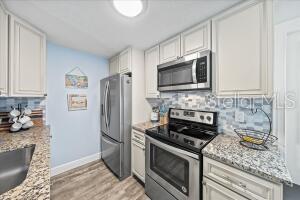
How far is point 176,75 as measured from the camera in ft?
5.56

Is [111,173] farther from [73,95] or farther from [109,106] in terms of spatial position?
[73,95]

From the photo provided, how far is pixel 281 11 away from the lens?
1284 mm

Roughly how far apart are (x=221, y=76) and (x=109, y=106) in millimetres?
1772

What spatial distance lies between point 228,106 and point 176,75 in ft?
2.42

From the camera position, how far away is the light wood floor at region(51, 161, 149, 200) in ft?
5.53

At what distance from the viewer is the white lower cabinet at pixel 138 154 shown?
1840mm

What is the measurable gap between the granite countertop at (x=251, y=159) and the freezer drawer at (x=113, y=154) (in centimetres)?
142

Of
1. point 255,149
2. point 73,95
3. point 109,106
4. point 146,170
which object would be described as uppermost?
point 73,95

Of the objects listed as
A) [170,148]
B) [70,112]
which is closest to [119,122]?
[170,148]

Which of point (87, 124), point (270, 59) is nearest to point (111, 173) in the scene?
point (87, 124)

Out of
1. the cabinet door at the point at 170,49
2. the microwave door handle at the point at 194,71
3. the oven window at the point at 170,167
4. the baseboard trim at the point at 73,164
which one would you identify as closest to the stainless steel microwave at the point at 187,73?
the microwave door handle at the point at 194,71

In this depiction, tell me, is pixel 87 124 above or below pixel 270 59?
below

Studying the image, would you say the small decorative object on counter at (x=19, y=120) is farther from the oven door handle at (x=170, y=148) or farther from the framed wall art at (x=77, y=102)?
the oven door handle at (x=170, y=148)

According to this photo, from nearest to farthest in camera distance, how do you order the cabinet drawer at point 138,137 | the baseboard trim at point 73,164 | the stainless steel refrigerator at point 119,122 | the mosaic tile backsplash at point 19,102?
the mosaic tile backsplash at point 19,102 < the cabinet drawer at point 138,137 < the stainless steel refrigerator at point 119,122 < the baseboard trim at point 73,164
